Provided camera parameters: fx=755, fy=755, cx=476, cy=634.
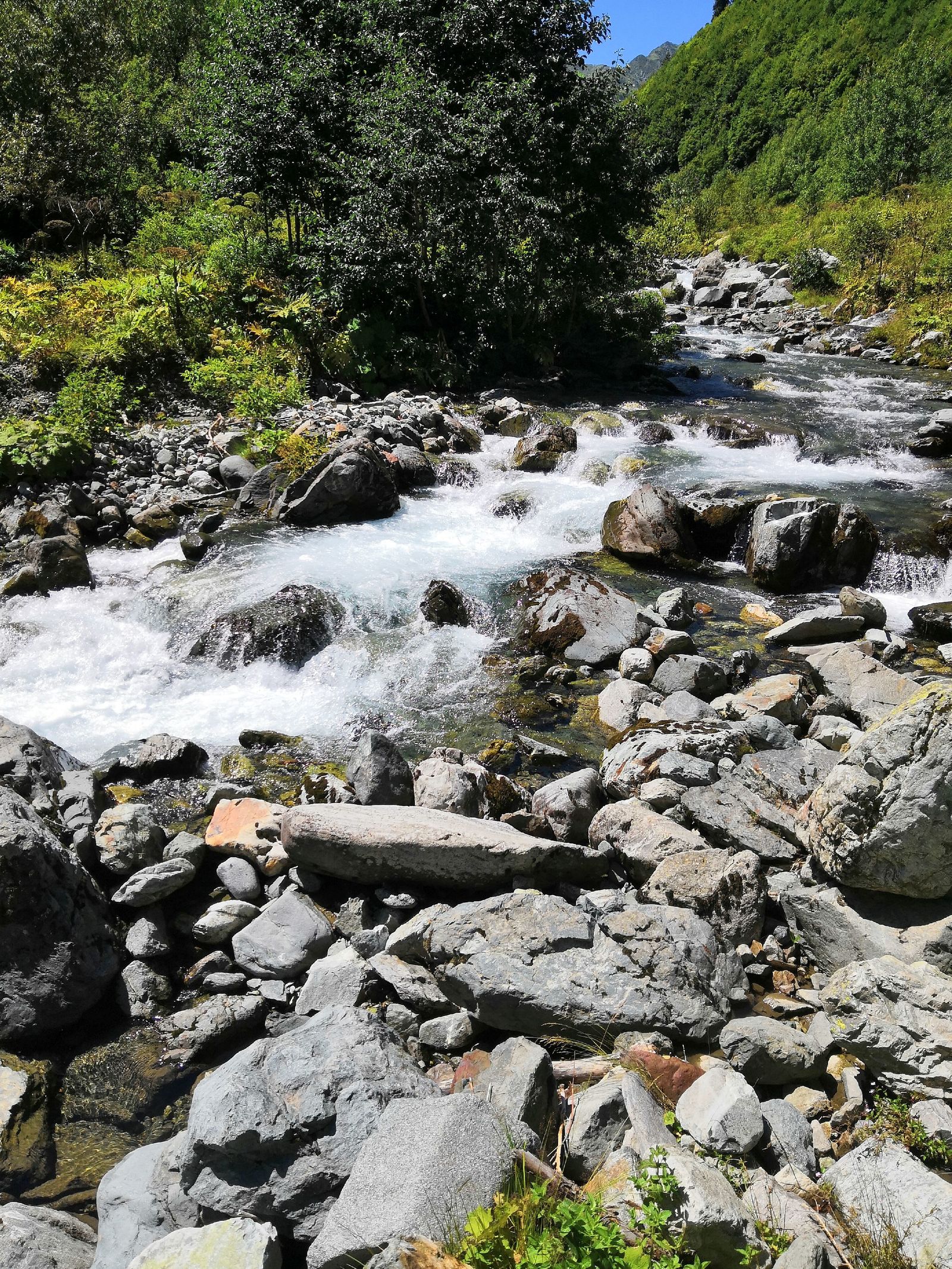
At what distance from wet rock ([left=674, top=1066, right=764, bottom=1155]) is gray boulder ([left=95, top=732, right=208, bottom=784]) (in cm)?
512

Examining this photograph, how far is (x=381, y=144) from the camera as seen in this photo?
1622 centimetres

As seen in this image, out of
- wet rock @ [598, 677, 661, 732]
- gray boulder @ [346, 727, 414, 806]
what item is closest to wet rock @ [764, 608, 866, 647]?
wet rock @ [598, 677, 661, 732]

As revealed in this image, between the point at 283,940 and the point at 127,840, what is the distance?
1.50 m

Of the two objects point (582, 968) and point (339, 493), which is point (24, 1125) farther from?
point (339, 493)

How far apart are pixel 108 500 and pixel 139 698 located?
185 inches

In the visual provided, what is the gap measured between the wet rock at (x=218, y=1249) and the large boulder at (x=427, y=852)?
2450mm

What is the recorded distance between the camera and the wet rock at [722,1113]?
125 inches

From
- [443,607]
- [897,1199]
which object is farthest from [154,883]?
[443,607]

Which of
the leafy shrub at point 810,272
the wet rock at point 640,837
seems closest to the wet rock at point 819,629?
the wet rock at point 640,837

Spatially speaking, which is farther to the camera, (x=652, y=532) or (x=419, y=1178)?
(x=652, y=532)

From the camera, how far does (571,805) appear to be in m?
5.93

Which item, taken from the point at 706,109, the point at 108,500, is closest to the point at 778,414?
the point at 108,500

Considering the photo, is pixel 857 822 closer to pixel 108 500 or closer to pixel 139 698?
pixel 139 698

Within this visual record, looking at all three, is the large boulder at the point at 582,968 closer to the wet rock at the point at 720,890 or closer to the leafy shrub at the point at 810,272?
the wet rock at the point at 720,890
